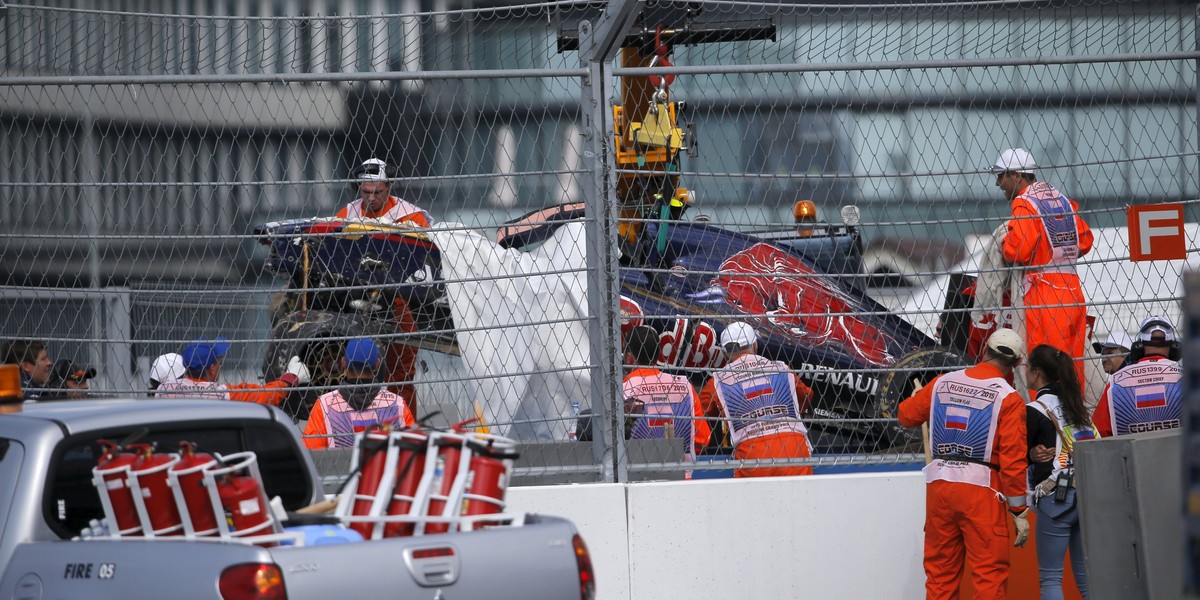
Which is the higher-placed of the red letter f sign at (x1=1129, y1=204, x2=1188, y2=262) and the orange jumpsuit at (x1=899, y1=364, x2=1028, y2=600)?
the red letter f sign at (x1=1129, y1=204, x2=1188, y2=262)

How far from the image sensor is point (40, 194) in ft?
21.3

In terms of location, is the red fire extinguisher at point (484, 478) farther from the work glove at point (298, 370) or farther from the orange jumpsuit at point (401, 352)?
the work glove at point (298, 370)

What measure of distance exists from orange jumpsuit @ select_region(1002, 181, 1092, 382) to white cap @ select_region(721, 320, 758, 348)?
1.44m

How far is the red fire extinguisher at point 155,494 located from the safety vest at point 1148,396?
5.46 metres

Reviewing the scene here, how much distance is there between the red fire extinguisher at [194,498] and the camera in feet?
13.2

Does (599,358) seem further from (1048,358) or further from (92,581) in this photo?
(92,581)

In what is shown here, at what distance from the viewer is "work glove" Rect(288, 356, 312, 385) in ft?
21.9

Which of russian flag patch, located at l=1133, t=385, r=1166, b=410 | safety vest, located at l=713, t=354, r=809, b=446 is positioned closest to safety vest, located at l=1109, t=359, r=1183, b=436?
russian flag patch, located at l=1133, t=385, r=1166, b=410

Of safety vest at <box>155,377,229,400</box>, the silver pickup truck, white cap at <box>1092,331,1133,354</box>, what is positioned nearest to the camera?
the silver pickup truck

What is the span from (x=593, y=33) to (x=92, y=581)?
11.4 ft

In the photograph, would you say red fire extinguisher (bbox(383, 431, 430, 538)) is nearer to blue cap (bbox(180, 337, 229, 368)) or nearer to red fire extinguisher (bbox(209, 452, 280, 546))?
red fire extinguisher (bbox(209, 452, 280, 546))

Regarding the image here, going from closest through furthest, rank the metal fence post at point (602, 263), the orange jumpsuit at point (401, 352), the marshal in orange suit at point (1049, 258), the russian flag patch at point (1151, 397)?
the metal fence post at point (602, 263)
the orange jumpsuit at point (401, 352)
the marshal in orange suit at point (1049, 258)
the russian flag patch at point (1151, 397)

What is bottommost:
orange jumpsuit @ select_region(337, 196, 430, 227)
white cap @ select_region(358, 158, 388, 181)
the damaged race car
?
the damaged race car

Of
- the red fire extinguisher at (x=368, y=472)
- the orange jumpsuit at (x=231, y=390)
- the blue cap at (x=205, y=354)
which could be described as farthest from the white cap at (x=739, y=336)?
the red fire extinguisher at (x=368, y=472)
